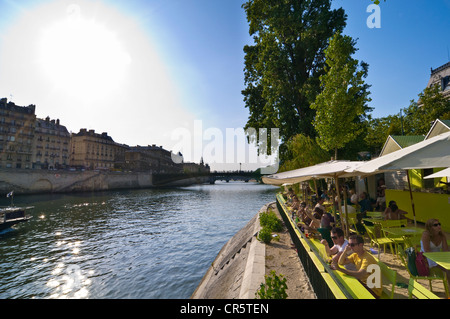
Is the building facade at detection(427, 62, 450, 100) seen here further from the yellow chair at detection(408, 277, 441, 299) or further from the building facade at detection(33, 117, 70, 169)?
the building facade at detection(33, 117, 70, 169)

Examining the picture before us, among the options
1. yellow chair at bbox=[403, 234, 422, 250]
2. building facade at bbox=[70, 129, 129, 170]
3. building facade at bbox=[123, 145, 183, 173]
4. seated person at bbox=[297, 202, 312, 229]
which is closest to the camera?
yellow chair at bbox=[403, 234, 422, 250]

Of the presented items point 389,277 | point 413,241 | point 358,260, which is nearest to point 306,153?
point 413,241

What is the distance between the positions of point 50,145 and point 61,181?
1328 inches

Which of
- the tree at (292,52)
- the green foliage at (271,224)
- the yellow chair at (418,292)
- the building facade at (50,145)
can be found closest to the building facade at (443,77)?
the tree at (292,52)

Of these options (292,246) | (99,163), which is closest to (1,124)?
(99,163)

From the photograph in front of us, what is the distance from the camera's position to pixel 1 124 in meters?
62.2

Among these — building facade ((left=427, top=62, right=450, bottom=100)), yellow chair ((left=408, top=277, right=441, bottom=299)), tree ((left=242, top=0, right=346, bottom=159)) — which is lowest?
yellow chair ((left=408, top=277, right=441, bottom=299))

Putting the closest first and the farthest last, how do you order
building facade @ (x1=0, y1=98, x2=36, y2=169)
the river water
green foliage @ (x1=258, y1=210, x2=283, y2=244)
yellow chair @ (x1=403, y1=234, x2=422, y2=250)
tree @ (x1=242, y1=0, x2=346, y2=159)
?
yellow chair @ (x1=403, y1=234, x2=422, y2=250), green foliage @ (x1=258, y1=210, x2=283, y2=244), the river water, tree @ (x1=242, y1=0, x2=346, y2=159), building facade @ (x1=0, y1=98, x2=36, y2=169)

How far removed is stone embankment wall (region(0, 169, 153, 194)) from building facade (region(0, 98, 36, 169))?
2619 centimetres

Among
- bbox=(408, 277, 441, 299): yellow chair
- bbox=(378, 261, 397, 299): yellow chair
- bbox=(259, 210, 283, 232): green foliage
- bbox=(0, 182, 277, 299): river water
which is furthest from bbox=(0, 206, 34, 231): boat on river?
bbox=(408, 277, 441, 299): yellow chair

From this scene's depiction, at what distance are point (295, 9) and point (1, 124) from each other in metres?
80.8

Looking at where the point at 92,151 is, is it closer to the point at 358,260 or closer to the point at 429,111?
the point at 429,111

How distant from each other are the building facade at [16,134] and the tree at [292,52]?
76.5m

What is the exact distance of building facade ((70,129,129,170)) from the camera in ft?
277
